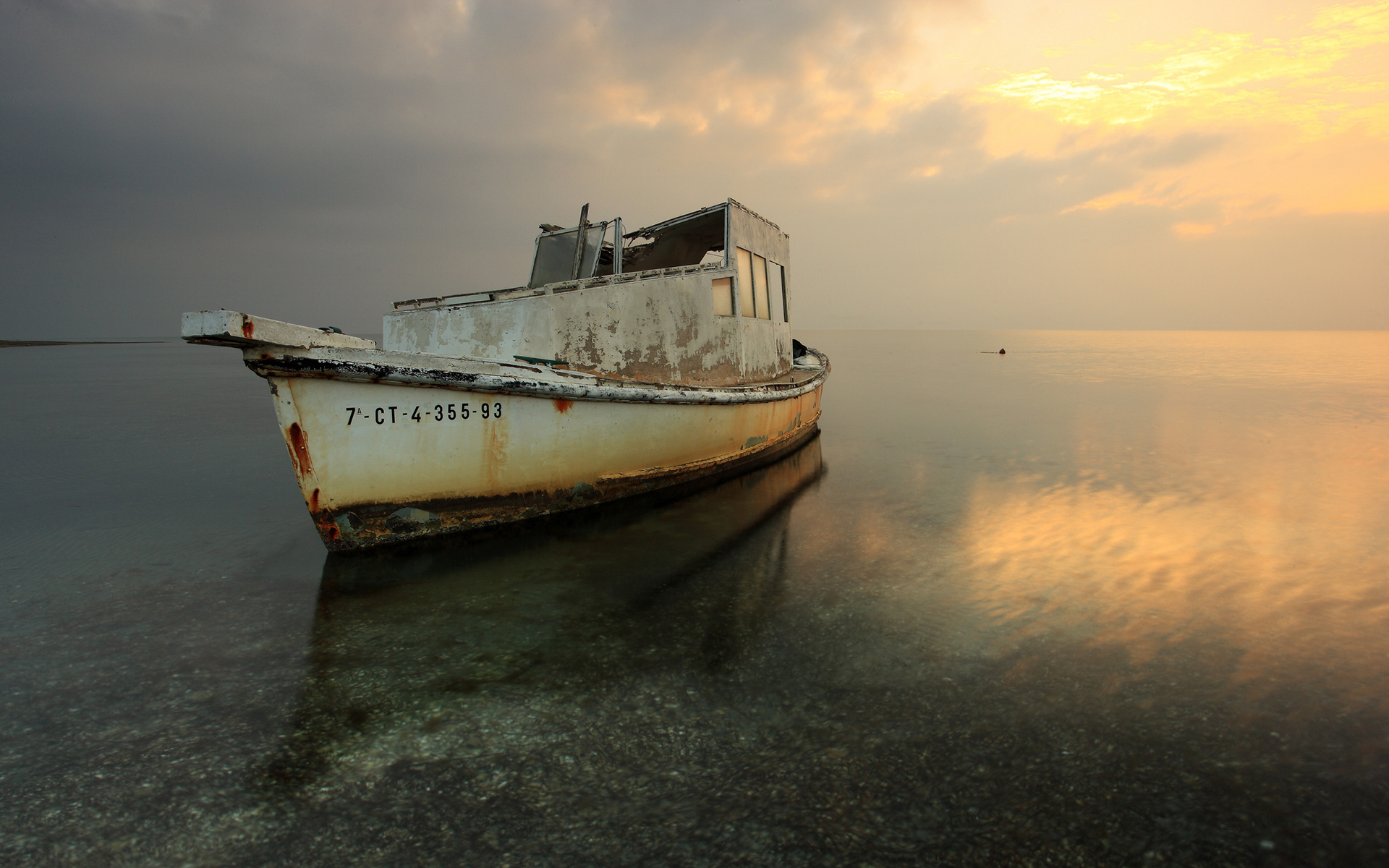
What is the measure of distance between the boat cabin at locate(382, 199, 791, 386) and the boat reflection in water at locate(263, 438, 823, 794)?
1.69 metres

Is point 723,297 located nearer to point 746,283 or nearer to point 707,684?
point 746,283

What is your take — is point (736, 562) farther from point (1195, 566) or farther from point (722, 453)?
point (1195, 566)

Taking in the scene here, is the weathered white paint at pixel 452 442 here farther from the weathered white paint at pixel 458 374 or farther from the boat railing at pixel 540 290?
the boat railing at pixel 540 290

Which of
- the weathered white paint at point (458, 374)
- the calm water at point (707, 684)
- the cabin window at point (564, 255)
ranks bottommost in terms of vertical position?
the calm water at point (707, 684)

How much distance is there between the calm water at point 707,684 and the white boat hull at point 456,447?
28 cm

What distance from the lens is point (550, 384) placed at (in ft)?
16.1

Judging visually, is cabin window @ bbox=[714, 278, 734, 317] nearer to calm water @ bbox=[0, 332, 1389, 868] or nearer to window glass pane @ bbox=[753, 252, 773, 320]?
window glass pane @ bbox=[753, 252, 773, 320]

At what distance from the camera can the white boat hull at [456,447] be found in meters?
4.25

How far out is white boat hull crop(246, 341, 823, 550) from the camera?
425 cm

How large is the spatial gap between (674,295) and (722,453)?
1808 millimetres

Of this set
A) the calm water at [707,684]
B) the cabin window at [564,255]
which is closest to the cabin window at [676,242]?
the cabin window at [564,255]

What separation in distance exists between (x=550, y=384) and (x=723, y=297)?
127 inches

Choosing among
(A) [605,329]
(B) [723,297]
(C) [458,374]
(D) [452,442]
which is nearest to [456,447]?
(D) [452,442]

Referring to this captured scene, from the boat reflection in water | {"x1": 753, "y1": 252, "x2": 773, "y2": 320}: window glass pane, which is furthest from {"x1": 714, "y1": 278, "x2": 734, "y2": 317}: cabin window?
the boat reflection in water
